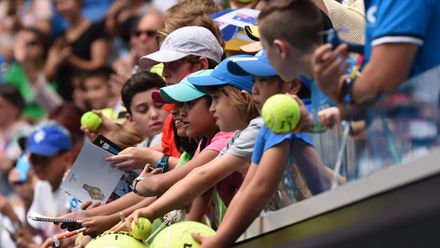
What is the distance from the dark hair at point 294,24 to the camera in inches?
209

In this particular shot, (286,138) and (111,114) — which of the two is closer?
(286,138)

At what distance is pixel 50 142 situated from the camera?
11.3 metres

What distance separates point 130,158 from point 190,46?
0.68m

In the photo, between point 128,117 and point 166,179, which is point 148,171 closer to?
point 166,179

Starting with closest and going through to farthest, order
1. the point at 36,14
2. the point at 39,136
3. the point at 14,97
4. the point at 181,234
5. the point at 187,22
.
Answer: the point at 181,234 < the point at 187,22 < the point at 39,136 < the point at 14,97 < the point at 36,14

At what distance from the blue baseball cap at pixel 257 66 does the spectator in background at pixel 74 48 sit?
7.60 meters

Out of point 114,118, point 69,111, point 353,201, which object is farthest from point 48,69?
point 353,201

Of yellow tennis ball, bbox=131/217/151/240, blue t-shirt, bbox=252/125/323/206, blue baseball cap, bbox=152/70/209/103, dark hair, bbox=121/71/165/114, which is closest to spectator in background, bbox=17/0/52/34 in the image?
dark hair, bbox=121/71/165/114

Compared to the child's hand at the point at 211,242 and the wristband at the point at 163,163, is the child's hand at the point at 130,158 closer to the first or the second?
the wristband at the point at 163,163

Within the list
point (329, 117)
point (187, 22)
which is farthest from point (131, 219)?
point (187, 22)

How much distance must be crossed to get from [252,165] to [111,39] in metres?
8.09

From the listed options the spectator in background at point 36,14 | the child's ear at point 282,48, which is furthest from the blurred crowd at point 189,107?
the spectator in background at point 36,14

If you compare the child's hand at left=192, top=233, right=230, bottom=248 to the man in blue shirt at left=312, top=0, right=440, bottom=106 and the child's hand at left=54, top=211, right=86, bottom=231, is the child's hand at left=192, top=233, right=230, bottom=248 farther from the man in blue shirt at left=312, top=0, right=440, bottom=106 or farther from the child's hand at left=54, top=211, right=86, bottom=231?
the child's hand at left=54, top=211, right=86, bottom=231

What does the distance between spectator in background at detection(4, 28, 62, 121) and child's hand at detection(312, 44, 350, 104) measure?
376 inches
